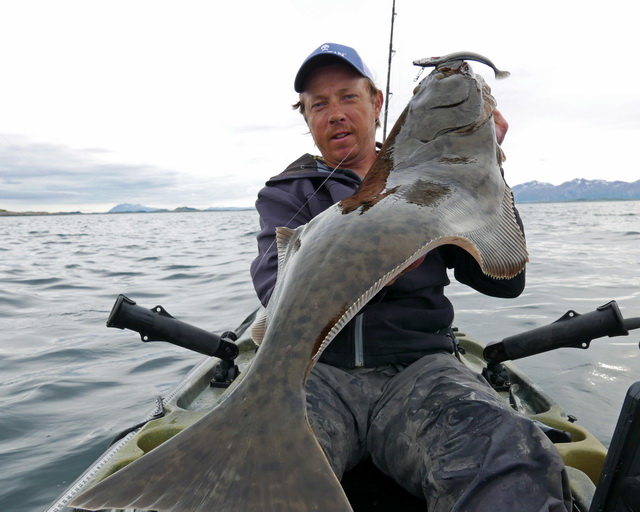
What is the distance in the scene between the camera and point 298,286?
1602 mm

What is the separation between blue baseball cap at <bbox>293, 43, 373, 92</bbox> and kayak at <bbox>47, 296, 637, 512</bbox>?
2.00 metres

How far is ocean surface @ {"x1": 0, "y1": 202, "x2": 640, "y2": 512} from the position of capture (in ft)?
13.9

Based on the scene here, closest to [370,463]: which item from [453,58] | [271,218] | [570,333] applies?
[271,218]


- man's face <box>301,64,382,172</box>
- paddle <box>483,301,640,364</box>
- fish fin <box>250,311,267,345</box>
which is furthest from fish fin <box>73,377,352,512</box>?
paddle <box>483,301,640,364</box>

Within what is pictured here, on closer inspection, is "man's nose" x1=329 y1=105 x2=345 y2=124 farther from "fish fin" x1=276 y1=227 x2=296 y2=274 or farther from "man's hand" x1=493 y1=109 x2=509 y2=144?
"fish fin" x1=276 y1=227 x2=296 y2=274

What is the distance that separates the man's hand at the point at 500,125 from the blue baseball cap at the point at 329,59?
1.03 meters

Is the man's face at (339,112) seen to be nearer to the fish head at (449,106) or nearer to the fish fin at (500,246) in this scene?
the fish head at (449,106)

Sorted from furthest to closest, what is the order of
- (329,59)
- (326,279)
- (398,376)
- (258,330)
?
(329,59), (398,376), (258,330), (326,279)

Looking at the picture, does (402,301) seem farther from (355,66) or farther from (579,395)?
(579,395)

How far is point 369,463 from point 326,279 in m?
1.33

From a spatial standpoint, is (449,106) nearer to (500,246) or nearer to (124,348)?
(500,246)

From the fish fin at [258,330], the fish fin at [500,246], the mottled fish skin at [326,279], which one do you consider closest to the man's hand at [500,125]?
the mottled fish skin at [326,279]

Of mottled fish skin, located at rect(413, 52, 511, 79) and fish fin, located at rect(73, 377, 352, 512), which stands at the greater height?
mottled fish skin, located at rect(413, 52, 511, 79)

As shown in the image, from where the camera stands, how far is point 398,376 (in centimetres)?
238
